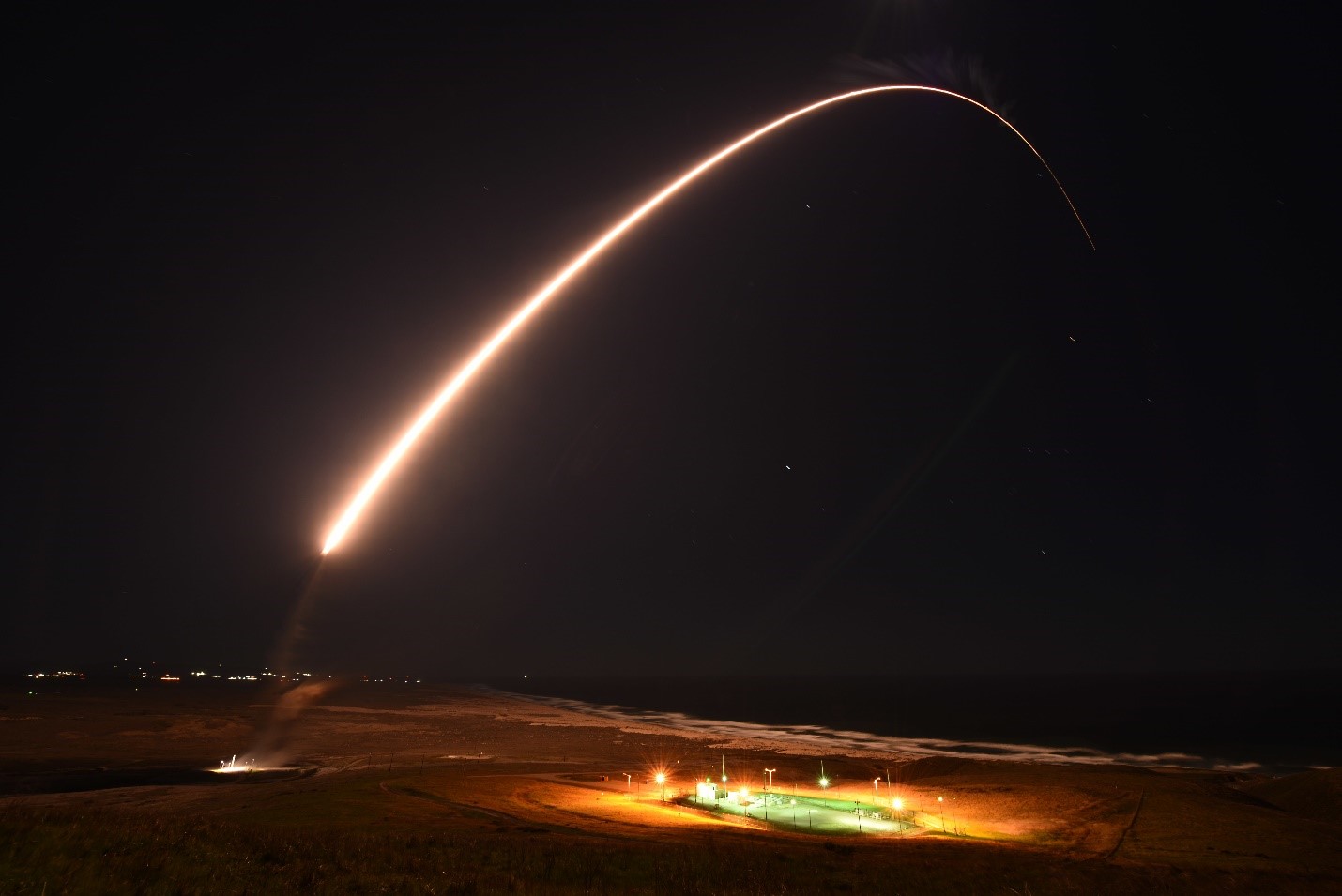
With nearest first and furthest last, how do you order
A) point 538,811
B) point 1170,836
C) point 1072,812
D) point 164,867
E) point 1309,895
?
point 164,867 → point 1309,895 → point 1170,836 → point 538,811 → point 1072,812

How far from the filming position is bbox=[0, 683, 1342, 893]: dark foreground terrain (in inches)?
487

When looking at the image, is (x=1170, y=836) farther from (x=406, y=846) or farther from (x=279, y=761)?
(x=279, y=761)

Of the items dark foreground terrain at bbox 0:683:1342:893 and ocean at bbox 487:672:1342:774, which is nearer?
dark foreground terrain at bbox 0:683:1342:893

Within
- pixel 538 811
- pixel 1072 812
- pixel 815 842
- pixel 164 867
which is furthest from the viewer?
pixel 1072 812

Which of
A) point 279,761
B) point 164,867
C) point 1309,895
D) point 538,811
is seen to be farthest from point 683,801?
point 279,761

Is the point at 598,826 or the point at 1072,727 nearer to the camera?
the point at 598,826

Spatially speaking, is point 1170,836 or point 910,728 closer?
point 1170,836

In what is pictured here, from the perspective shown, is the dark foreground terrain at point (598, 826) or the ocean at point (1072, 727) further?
the ocean at point (1072, 727)

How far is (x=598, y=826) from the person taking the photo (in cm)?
2231

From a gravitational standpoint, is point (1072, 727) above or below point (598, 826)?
below

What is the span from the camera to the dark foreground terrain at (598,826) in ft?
40.6

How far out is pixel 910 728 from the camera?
8312cm

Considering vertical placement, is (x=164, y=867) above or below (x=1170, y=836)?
above

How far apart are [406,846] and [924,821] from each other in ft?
58.3
